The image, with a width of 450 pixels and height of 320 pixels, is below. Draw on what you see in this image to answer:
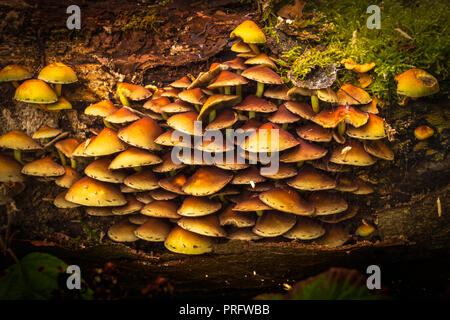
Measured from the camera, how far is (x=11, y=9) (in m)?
3.08

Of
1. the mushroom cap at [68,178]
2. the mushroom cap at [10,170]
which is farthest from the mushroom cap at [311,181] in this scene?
the mushroom cap at [10,170]

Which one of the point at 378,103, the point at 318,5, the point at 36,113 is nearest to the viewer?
the point at 378,103

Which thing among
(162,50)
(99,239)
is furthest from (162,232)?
(162,50)

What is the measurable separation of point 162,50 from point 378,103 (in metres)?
1.80

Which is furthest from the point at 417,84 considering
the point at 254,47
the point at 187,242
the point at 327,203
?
the point at 187,242

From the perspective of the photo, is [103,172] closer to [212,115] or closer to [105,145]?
[105,145]

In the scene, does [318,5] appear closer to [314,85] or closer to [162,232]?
[314,85]

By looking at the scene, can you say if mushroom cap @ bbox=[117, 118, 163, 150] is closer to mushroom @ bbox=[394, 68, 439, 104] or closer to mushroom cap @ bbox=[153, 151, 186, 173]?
mushroom cap @ bbox=[153, 151, 186, 173]

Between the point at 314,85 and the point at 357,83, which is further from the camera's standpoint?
the point at 357,83

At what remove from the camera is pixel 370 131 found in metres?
2.59

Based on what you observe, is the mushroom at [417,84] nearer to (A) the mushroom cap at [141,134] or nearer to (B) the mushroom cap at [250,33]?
(B) the mushroom cap at [250,33]

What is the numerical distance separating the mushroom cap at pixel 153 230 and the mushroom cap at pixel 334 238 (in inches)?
47.7

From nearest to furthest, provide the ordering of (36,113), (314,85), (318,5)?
1. (314,85)
2. (318,5)
3. (36,113)

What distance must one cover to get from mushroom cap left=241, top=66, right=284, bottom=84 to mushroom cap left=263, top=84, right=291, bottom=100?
78mm
